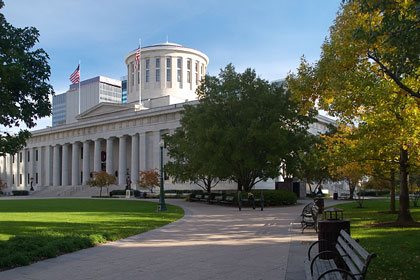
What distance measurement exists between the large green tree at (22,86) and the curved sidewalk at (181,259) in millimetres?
4274

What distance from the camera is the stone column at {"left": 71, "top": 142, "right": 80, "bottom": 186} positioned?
77875 mm

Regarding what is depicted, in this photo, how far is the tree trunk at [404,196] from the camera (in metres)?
16.4

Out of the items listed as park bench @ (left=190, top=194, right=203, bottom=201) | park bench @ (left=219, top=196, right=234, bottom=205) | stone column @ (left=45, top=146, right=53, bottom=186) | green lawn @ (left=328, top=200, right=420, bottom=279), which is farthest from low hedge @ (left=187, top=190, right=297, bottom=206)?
stone column @ (left=45, top=146, right=53, bottom=186)

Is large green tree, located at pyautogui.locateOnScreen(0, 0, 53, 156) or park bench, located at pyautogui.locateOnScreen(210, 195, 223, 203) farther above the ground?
large green tree, located at pyautogui.locateOnScreen(0, 0, 53, 156)

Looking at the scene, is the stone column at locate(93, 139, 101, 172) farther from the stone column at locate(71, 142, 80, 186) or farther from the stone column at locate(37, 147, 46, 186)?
the stone column at locate(37, 147, 46, 186)

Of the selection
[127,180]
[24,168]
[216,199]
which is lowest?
[216,199]

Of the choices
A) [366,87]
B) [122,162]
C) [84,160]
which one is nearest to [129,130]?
[122,162]

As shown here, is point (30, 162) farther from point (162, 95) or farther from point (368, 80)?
point (368, 80)

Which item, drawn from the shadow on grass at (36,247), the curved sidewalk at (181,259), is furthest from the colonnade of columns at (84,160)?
the shadow on grass at (36,247)

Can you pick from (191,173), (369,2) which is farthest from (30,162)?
(369,2)

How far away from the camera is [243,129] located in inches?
1256

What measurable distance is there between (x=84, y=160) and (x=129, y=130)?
530 inches

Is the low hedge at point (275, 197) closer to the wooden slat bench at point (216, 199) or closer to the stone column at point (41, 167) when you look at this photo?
the wooden slat bench at point (216, 199)

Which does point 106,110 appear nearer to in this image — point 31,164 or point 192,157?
point 31,164
